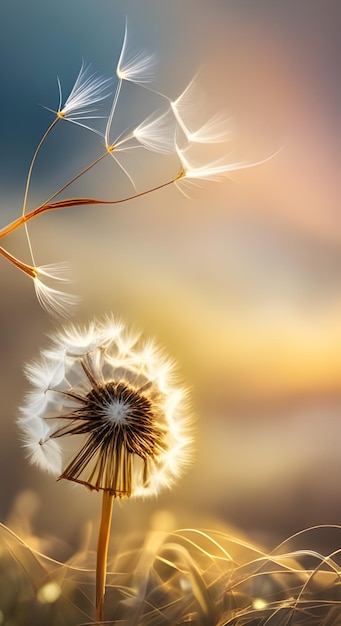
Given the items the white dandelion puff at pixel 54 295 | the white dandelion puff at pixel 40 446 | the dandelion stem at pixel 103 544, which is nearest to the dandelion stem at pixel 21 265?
the white dandelion puff at pixel 54 295

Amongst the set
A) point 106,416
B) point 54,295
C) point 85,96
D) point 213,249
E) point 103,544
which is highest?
point 85,96

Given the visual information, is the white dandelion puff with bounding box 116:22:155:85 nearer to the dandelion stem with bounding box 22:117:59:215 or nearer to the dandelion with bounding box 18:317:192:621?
the dandelion stem with bounding box 22:117:59:215

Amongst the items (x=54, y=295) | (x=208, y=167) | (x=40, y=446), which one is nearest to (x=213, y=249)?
(x=208, y=167)

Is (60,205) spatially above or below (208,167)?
below

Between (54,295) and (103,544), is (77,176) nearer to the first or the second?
(54,295)

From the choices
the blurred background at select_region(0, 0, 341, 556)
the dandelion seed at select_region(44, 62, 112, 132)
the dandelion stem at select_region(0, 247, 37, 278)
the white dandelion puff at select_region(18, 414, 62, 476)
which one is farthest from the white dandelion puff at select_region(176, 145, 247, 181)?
the white dandelion puff at select_region(18, 414, 62, 476)
